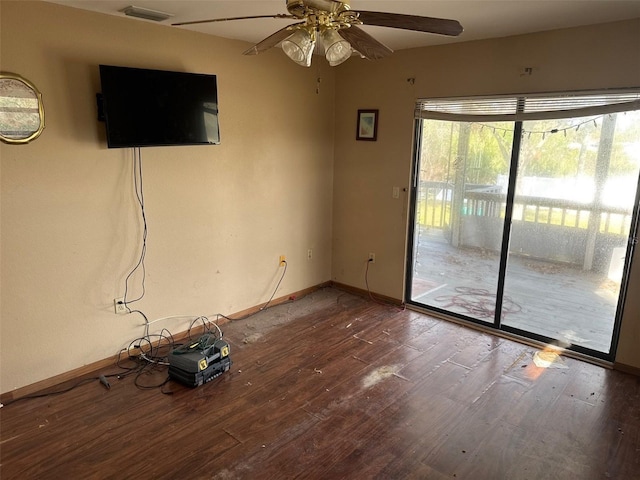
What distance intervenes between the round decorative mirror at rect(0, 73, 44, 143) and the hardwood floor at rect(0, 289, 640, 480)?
1.68 m

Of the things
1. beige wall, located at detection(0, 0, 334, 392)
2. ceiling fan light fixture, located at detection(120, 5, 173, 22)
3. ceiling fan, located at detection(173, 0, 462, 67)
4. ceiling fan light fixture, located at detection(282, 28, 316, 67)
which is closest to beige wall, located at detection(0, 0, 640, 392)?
beige wall, located at detection(0, 0, 334, 392)

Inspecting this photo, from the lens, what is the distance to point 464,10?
8.95 ft

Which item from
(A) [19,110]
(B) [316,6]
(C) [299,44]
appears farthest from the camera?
(A) [19,110]

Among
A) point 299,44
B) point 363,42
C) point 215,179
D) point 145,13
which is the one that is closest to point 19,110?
point 145,13

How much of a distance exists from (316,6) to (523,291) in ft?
9.99

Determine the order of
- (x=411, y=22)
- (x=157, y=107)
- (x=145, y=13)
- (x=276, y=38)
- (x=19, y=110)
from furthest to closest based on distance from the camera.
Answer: (x=157, y=107), (x=145, y=13), (x=19, y=110), (x=276, y=38), (x=411, y=22)

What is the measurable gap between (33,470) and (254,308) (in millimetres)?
2249

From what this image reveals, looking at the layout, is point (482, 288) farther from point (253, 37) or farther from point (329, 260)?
point (253, 37)

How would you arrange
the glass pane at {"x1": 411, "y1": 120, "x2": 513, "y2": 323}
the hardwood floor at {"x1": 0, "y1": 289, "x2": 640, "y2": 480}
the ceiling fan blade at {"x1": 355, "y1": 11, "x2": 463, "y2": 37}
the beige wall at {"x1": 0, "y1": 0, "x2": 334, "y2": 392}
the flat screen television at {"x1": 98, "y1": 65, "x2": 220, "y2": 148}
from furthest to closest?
the glass pane at {"x1": 411, "y1": 120, "x2": 513, "y2": 323}, the flat screen television at {"x1": 98, "y1": 65, "x2": 220, "y2": 148}, the beige wall at {"x1": 0, "y1": 0, "x2": 334, "y2": 392}, the hardwood floor at {"x1": 0, "y1": 289, "x2": 640, "y2": 480}, the ceiling fan blade at {"x1": 355, "y1": 11, "x2": 463, "y2": 37}

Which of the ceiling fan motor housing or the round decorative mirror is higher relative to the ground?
the ceiling fan motor housing

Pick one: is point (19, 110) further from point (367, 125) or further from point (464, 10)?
point (367, 125)

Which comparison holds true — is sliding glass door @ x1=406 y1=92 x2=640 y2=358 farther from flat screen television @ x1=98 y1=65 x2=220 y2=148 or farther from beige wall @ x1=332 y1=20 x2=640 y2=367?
flat screen television @ x1=98 y1=65 x2=220 y2=148

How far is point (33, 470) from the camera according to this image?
222 cm

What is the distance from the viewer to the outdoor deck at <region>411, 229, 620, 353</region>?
343 centimetres
